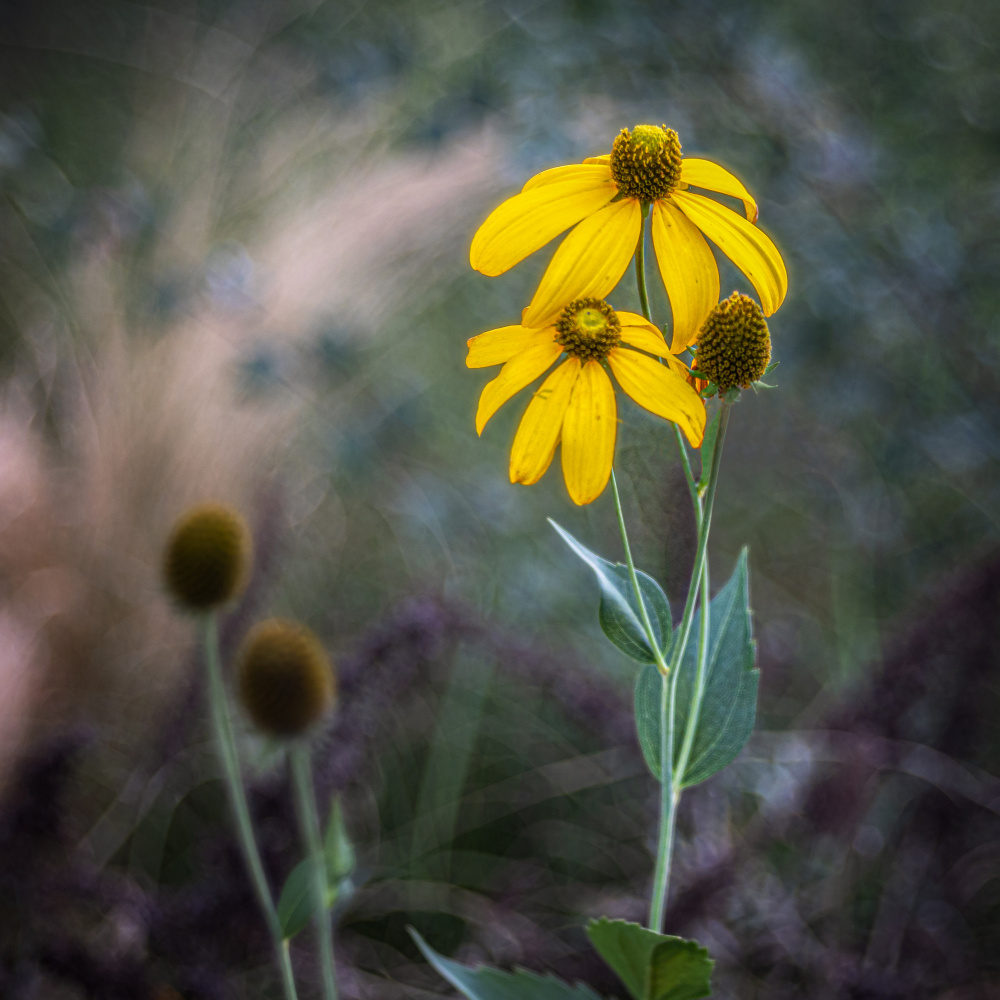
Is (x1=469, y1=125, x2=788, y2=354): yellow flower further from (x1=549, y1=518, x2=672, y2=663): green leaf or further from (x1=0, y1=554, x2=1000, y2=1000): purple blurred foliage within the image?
(x1=0, y1=554, x2=1000, y2=1000): purple blurred foliage

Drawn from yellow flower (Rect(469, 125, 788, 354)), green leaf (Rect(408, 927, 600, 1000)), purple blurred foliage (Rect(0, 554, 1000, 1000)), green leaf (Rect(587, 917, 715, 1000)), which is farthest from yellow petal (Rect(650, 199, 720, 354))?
purple blurred foliage (Rect(0, 554, 1000, 1000))

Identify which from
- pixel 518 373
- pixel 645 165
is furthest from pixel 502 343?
pixel 645 165

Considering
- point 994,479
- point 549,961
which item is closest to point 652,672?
point 549,961

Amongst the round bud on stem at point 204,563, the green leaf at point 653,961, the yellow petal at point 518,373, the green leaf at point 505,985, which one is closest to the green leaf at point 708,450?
the yellow petal at point 518,373

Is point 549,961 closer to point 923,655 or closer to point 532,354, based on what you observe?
point 923,655

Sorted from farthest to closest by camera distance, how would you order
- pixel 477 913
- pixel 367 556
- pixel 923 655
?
pixel 367 556, pixel 477 913, pixel 923 655

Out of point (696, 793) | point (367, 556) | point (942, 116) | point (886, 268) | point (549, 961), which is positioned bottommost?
point (549, 961)

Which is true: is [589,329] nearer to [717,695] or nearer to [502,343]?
[502,343]
